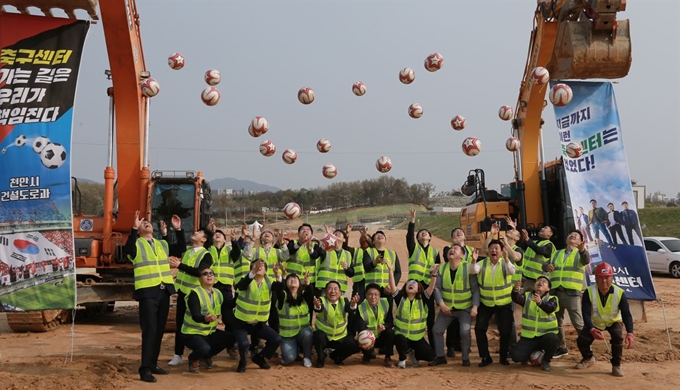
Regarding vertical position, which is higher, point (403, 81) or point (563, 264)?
point (403, 81)

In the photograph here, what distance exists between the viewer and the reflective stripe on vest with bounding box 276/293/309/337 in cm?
984

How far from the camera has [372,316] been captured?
32.6ft

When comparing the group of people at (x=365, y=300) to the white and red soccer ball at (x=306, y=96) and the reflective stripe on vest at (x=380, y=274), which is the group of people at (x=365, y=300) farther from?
the white and red soccer ball at (x=306, y=96)

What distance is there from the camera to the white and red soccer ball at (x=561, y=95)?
37.6 ft

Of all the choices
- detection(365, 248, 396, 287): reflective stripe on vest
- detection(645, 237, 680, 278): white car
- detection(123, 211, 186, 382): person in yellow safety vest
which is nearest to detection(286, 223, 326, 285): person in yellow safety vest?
detection(365, 248, 396, 287): reflective stripe on vest

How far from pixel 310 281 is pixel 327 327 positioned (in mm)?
930

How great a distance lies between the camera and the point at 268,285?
9.73 meters

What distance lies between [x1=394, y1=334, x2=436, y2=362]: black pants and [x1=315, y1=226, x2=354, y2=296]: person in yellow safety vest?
1.29m

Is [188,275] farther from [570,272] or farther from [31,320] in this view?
[570,272]

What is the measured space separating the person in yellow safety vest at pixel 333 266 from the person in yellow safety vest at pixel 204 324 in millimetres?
1762

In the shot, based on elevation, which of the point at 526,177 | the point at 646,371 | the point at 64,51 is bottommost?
the point at 646,371

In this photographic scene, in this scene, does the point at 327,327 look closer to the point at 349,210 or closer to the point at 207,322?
the point at 207,322

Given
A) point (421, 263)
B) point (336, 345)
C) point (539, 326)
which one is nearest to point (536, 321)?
point (539, 326)

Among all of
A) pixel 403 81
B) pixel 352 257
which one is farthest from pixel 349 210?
pixel 352 257
